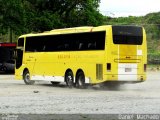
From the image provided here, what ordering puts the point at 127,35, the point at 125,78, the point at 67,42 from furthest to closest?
1. the point at 67,42
2. the point at 127,35
3. the point at 125,78

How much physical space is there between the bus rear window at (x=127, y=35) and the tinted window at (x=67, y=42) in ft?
2.00

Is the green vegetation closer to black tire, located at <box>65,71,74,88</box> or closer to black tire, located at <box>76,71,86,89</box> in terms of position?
black tire, located at <box>65,71,74,88</box>

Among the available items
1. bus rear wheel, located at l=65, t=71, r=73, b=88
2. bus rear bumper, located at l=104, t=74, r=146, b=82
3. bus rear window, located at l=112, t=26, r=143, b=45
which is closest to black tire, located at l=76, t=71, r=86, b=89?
bus rear wheel, located at l=65, t=71, r=73, b=88

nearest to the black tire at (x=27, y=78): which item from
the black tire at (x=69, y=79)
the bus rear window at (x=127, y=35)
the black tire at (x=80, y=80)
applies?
the black tire at (x=69, y=79)

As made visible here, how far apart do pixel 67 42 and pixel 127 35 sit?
155 inches

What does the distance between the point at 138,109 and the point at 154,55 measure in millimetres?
63367

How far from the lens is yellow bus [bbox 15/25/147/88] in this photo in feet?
91.9

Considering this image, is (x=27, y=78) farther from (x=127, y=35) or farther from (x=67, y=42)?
(x=127, y=35)

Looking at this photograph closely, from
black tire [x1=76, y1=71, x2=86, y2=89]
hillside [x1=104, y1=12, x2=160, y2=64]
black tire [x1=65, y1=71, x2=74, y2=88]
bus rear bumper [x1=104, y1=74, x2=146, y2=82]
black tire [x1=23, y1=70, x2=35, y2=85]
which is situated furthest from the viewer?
hillside [x1=104, y1=12, x2=160, y2=64]

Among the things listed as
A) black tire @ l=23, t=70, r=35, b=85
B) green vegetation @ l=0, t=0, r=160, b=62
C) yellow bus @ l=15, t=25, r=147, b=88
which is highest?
green vegetation @ l=0, t=0, r=160, b=62

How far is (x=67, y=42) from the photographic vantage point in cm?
3106

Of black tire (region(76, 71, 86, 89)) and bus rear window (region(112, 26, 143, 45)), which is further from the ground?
bus rear window (region(112, 26, 143, 45))

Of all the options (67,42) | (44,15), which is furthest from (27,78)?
(44,15)

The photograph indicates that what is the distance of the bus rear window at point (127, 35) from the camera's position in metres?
28.2
